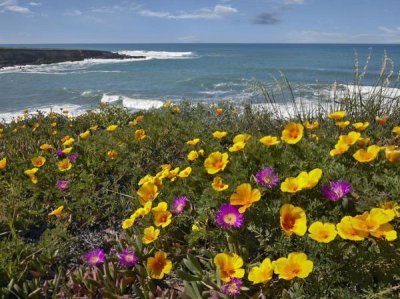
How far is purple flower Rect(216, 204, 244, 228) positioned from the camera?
216 cm

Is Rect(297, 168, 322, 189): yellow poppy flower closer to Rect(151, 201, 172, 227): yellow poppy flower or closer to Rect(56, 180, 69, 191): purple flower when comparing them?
Rect(151, 201, 172, 227): yellow poppy flower

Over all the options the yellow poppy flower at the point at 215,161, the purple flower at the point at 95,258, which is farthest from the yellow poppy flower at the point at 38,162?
the yellow poppy flower at the point at 215,161

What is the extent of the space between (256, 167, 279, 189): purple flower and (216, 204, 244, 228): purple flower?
258mm

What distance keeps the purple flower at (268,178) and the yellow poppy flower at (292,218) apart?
35cm

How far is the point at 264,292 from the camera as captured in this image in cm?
208

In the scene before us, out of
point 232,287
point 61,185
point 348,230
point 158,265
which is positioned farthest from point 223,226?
point 61,185

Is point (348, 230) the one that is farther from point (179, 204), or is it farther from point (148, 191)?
point (148, 191)

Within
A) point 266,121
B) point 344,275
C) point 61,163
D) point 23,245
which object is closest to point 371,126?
point 266,121

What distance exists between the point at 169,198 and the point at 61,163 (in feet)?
4.59

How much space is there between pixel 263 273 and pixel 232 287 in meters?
0.19

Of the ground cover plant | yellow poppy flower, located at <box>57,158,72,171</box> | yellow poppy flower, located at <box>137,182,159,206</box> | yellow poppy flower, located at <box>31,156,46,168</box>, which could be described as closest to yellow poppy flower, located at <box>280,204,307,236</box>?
the ground cover plant

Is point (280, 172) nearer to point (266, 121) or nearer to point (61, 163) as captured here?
point (61, 163)

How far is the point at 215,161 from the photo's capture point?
2701 millimetres

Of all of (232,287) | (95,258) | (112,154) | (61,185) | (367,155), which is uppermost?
(367,155)
